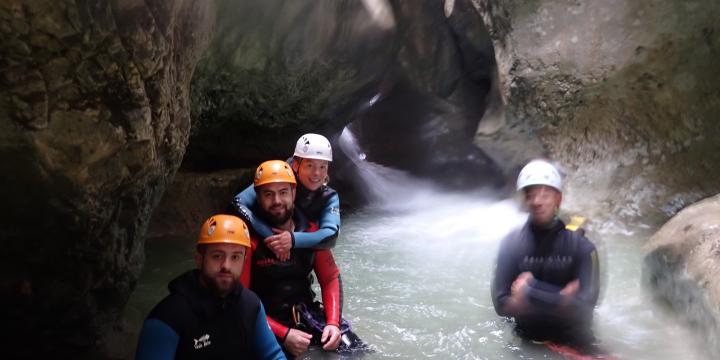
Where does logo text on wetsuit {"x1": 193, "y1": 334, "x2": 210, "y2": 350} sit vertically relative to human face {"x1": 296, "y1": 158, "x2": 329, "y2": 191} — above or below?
below

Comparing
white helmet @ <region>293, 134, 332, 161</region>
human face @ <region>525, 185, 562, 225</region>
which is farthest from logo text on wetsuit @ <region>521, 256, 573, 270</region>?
white helmet @ <region>293, 134, 332, 161</region>

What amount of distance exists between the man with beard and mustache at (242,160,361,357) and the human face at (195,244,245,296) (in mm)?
772

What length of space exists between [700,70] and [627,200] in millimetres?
1879

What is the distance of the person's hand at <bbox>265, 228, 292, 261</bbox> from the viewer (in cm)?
351

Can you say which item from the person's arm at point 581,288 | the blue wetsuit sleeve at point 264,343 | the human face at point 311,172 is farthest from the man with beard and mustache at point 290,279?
the person's arm at point 581,288

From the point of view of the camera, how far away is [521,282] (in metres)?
3.77

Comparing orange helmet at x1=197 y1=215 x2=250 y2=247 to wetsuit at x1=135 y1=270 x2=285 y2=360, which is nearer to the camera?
wetsuit at x1=135 y1=270 x2=285 y2=360

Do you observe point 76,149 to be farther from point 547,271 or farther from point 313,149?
point 547,271

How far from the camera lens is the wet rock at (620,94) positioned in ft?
25.0

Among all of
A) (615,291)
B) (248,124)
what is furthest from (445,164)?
(615,291)

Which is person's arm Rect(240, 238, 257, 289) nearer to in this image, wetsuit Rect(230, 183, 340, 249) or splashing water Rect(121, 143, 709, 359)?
wetsuit Rect(230, 183, 340, 249)

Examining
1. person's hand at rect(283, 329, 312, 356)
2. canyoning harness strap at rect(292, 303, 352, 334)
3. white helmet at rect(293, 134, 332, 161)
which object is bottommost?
person's hand at rect(283, 329, 312, 356)

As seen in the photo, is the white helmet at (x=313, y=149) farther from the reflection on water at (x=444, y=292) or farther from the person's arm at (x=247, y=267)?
the reflection on water at (x=444, y=292)

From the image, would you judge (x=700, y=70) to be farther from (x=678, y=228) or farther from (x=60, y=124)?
(x=60, y=124)
